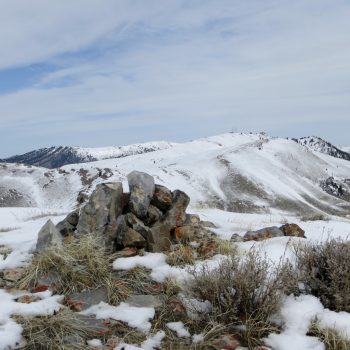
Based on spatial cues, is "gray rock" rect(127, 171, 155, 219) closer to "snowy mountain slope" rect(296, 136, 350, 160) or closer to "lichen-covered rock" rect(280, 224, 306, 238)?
"lichen-covered rock" rect(280, 224, 306, 238)

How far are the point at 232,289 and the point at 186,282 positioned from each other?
2.39 ft

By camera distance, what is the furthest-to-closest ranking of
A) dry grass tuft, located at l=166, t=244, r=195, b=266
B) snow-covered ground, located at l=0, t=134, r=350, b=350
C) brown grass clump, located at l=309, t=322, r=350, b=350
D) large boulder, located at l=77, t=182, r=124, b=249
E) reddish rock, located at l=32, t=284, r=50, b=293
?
large boulder, located at l=77, t=182, r=124, b=249
dry grass tuft, located at l=166, t=244, r=195, b=266
reddish rock, located at l=32, t=284, r=50, b=293
snow-covered ground, located at l=0, t=134, r=350, b=350
brown grass clump, located at l=309, t=322, r=350, b=350

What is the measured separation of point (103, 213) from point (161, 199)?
126cm

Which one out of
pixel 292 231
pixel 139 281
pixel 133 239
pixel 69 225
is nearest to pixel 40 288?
pixel 139 281

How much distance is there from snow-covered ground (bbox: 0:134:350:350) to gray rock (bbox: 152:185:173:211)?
1.36 meters

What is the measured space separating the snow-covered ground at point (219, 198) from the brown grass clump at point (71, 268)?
1.01ft

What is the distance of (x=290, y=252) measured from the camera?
707 centimetres

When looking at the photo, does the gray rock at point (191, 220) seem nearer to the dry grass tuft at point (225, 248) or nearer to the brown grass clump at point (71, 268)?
the dry grass tuft at point (225, 248)

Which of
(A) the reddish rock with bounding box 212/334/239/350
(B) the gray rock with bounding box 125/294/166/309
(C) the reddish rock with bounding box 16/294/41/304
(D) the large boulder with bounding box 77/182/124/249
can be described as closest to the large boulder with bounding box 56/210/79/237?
(D) the large boulder with bounding box 77/182/124/249

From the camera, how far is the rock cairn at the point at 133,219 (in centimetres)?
748

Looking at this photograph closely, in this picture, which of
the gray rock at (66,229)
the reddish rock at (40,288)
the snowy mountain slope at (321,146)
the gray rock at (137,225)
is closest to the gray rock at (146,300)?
the reddish rock at (40,288)

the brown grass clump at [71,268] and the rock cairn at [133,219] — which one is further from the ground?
the rock cairn at [133,219]

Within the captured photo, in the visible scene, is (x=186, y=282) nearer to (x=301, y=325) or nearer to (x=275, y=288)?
(x=275, y=288)

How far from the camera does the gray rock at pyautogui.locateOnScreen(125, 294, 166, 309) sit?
592cm
